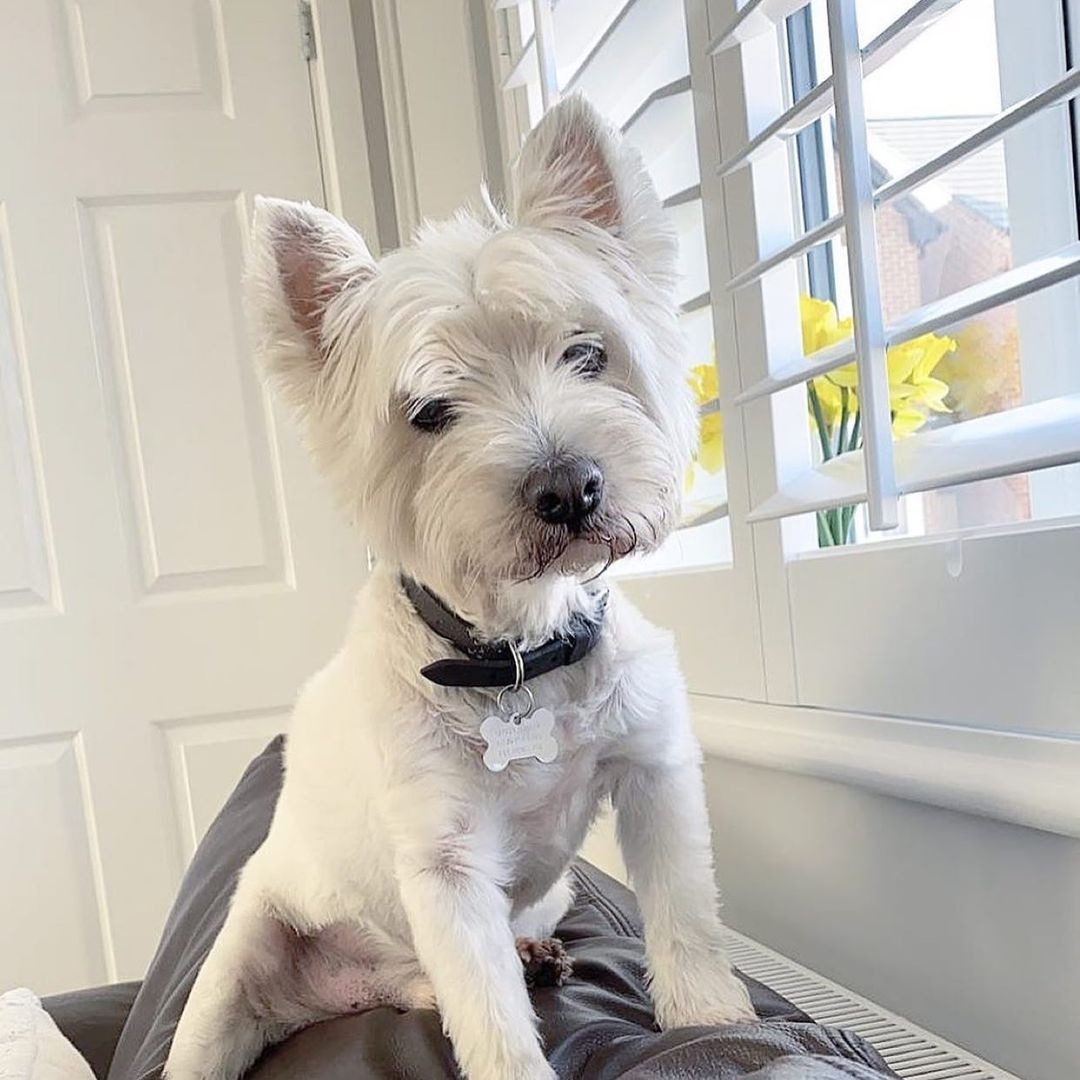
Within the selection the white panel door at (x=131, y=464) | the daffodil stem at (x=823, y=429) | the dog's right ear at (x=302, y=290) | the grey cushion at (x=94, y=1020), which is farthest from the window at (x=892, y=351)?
the white panel door at (x=131, y=464)

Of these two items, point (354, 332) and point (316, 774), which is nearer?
point (354, 332)

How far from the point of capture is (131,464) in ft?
7.48

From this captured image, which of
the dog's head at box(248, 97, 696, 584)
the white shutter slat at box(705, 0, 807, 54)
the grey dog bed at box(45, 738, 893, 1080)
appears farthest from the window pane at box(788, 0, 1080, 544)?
the grey dog bed at box(45, 738, 893, 1080)

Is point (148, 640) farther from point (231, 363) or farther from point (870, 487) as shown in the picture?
point (870, 487)

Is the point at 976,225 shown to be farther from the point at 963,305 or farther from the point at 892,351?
the point at 963,305

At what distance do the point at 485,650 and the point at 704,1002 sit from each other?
0.31 metres

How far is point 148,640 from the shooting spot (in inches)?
90.2

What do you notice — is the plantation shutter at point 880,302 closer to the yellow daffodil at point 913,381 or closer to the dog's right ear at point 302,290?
the yellow daffodil at point 913,381

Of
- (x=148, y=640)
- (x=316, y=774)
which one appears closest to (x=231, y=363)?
(x=148, y=640)

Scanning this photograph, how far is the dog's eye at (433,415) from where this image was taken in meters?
0.82

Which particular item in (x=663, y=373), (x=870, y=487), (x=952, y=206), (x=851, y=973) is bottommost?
(x=851, y=973)

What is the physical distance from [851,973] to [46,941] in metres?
1.79

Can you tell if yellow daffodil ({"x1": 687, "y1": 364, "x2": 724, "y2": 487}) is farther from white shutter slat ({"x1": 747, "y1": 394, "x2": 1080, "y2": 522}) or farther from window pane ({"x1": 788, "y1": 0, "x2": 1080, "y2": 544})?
white shutter slat ({"x1": 747, "y1": 394, "x2": 1080, "y2": 522})

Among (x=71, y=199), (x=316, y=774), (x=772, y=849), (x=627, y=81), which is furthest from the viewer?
(x=71, y=199)
